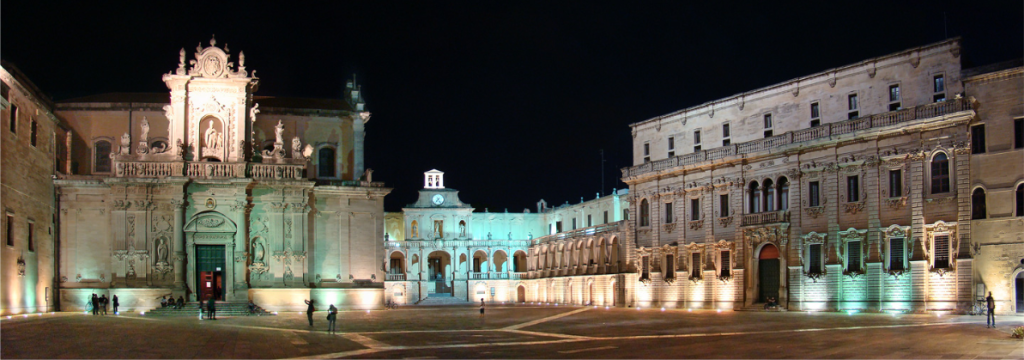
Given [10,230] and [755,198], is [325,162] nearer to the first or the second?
[10,230]

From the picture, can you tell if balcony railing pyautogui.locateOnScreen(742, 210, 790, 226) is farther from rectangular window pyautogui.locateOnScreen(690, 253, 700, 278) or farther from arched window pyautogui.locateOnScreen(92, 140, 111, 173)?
arched window pyautogui.locateOnScreen(92, 140, 111, 173)

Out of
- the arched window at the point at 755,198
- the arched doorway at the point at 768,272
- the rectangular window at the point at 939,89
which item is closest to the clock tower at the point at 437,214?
the arched window at the point at 755,198

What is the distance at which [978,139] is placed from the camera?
141ft

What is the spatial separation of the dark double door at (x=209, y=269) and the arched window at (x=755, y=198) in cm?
3250

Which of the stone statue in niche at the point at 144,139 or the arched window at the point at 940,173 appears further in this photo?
the stone statue in niche at the point at 144,139

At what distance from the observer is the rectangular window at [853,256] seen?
4803 cm

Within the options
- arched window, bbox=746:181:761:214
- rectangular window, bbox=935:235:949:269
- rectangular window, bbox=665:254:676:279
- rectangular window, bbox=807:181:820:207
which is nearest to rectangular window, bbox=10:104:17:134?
rectangular window, bbox=665:254:676:279

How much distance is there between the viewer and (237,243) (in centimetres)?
5472

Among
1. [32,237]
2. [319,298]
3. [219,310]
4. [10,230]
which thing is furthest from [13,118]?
[319,298]

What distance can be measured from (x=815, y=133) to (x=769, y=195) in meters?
5.22

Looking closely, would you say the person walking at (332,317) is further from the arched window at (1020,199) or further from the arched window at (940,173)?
the arched window at (1020,199)

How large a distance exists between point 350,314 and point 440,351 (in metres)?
25.9

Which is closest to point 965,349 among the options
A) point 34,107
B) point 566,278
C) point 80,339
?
point 80,339

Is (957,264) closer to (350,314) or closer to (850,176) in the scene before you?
(850,176)
